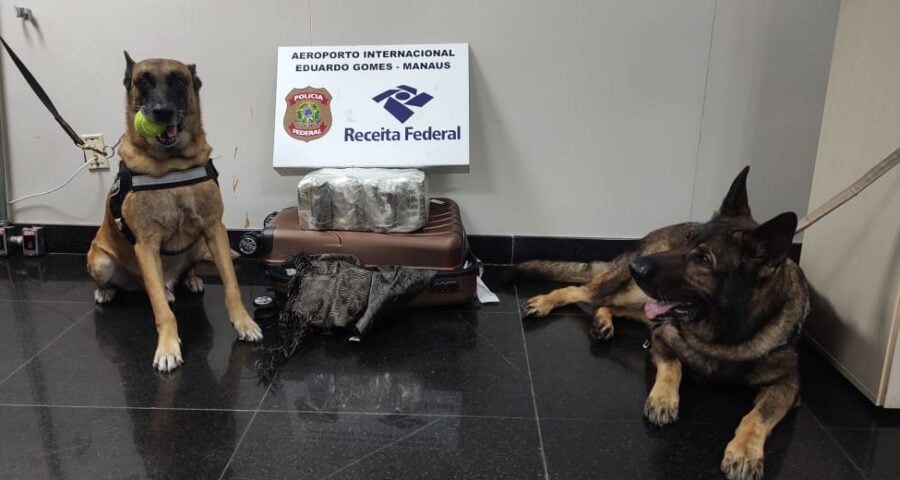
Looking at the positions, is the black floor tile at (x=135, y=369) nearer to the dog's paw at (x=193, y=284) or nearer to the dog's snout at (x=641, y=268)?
the dog's paw at (x=193, y=284)

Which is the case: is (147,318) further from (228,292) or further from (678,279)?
(678,279)

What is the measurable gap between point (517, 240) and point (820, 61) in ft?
5.85

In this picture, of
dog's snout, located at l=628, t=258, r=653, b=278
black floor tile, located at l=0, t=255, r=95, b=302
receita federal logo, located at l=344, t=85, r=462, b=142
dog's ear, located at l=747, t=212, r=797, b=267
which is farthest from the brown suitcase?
dog's ear, located at l=747, t=212, r=797, b=267

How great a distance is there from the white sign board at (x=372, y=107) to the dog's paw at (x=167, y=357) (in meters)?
1.13

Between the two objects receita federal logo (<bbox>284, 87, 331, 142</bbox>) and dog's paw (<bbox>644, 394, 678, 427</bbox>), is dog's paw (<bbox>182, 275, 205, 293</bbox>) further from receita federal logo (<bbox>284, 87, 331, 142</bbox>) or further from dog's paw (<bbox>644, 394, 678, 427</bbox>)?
dog's paw (<bbox>644, 394, 678, 427</bbox>)

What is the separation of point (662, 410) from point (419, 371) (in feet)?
2.92

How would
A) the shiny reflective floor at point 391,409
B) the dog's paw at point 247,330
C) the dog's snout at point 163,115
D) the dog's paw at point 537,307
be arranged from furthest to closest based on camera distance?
the dog's paw at point 537,307
the dog's paw at point 247,330
the dog's snout at point 163,115
the shiny reflective floor at point 391,409

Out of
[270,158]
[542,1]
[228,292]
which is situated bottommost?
[228,292]

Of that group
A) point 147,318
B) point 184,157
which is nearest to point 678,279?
point 184,157

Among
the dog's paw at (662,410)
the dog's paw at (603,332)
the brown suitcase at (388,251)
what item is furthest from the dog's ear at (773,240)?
the brown suitcase at (388,251)

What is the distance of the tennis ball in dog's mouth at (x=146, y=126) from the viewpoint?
231 centimetres

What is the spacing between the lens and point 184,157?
→ 248cm

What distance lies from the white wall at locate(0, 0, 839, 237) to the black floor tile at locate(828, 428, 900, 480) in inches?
60.6

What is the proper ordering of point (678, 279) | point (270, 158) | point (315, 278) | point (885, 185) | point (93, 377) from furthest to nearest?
point (270, 158) < point (315, 278) < point (93, 377) < point (885, 185) < point (678, 279)
